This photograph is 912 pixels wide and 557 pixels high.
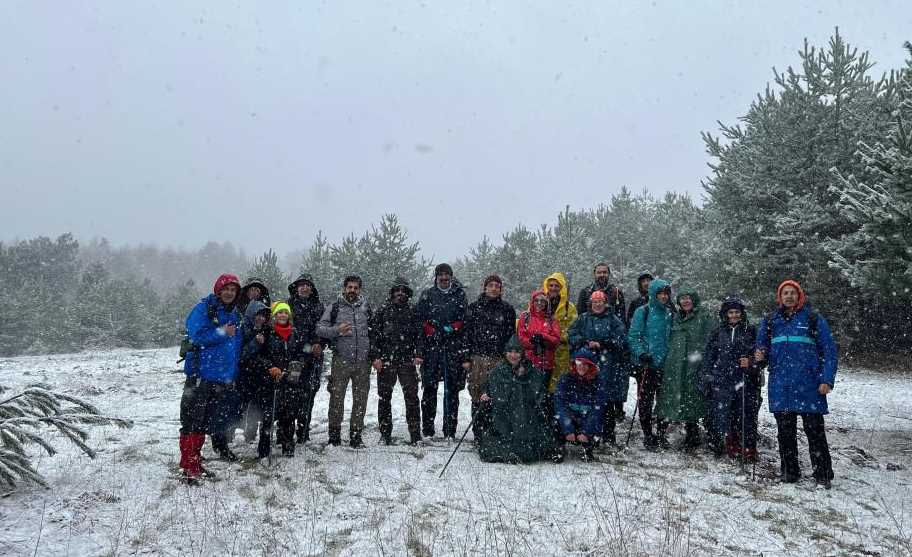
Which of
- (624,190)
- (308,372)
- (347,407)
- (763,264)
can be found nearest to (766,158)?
(763,264)

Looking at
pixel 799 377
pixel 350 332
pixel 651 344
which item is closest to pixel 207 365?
pixel 350 332

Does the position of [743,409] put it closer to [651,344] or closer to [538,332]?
[651,344]

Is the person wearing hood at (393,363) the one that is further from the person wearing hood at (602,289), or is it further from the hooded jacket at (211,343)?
the person wearing hood at (602,289)

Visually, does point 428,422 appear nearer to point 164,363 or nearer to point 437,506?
point 437,506

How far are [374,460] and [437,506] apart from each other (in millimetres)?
1623

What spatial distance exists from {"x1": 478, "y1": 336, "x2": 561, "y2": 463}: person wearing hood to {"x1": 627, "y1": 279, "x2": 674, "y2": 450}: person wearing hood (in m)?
1.44

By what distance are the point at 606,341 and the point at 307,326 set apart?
3800 mm

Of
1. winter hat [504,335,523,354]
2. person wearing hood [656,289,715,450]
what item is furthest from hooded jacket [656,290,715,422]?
winter hat [504,335,523,354]

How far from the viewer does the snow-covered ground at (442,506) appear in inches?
154

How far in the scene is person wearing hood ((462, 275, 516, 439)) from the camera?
714 centimetres

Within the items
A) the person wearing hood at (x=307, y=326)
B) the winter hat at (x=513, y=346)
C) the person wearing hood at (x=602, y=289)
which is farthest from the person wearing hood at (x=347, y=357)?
the person wearing hood at (x=602, y=289)

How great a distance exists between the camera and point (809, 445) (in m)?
5.62

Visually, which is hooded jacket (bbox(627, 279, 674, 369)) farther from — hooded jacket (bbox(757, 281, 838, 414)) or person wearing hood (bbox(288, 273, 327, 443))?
person wearing hood (bbox(288, 273, 327, 443))

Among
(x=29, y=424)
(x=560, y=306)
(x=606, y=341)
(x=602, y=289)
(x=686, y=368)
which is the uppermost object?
(x=602, y=289)
